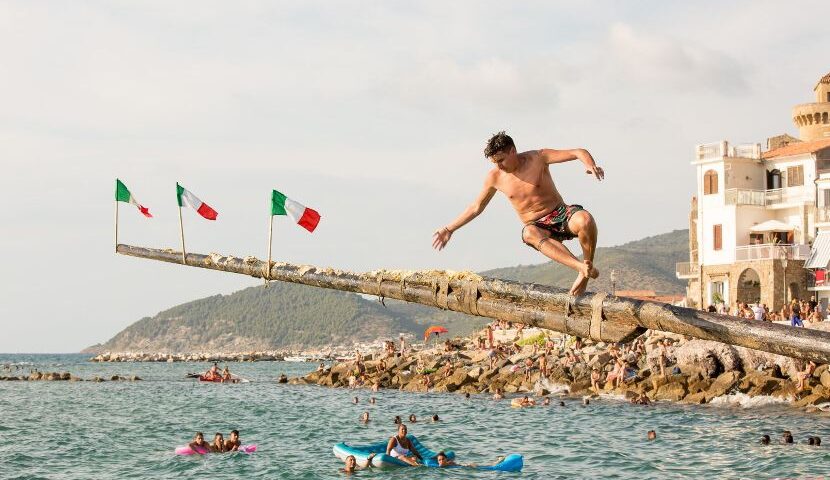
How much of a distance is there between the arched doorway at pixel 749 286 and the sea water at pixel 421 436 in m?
19.7

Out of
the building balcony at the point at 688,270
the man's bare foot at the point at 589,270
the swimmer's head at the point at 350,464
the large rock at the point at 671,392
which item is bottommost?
the swimmer's head at the point at 350,464

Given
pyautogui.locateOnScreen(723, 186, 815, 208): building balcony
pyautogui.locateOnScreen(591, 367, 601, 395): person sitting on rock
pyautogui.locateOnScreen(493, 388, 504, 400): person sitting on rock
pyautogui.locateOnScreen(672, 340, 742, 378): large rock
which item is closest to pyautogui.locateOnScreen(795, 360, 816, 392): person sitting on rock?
pyautogui.locateOnScreen(672, 340, 742, 378): large rock

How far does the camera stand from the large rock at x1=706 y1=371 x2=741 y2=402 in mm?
45391

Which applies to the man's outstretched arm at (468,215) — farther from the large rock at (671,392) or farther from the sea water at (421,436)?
the large rock at (671,392)

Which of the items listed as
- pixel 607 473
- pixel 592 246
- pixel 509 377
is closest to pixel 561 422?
pixel 607 473

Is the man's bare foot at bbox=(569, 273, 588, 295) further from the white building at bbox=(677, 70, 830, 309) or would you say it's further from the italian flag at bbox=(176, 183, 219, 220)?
the white building at bbox=(677, 70, 830, 309)

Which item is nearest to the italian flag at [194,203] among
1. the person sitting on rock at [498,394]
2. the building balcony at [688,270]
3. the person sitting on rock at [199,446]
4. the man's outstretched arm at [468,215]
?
the man's outstretched arm at [468,215]

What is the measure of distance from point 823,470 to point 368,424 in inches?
799

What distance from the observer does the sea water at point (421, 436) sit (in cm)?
2991

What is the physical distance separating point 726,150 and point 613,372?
21303 mm

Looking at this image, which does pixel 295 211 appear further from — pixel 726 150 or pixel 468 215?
pixel 726 150

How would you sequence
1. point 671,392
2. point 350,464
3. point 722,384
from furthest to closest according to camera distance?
point 671,392 < point 722,384 < point 350,464

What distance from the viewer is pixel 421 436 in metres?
38.2

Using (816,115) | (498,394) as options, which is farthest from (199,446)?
(816,115)
